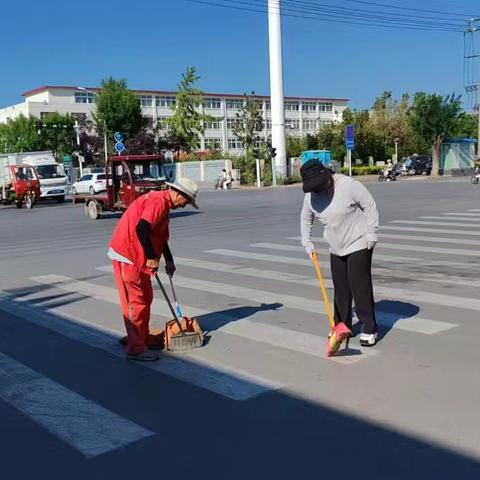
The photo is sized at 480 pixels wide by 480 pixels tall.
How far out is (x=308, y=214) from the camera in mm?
5645

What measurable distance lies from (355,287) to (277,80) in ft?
163

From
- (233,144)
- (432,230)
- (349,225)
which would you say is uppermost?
(233,144)

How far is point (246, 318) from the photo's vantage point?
6.71 meters

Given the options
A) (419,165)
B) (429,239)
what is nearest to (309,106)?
(419,165)

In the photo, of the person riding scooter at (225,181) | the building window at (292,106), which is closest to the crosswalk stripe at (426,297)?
the person riding scooter at (225,181)

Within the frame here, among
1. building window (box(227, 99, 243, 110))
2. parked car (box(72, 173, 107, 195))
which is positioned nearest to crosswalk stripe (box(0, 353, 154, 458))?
parked car (box(72, 173, 107, 195))

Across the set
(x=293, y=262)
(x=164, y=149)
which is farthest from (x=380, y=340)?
(x=164, y=149)

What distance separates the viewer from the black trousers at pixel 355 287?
5430 mm

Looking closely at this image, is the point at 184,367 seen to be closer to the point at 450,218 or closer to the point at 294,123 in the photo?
the point at 450,218

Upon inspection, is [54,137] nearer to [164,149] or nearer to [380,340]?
[164,149]

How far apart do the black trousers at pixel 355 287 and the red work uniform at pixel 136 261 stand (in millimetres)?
1539

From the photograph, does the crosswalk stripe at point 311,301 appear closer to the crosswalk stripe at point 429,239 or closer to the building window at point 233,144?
the crosswalk stripe at point 429,239

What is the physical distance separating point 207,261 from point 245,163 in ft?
144

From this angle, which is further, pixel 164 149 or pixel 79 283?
pixel 164 149
